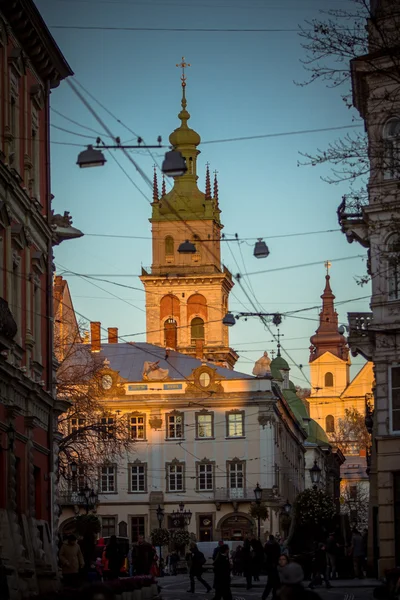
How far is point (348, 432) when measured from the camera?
18012 centimetres

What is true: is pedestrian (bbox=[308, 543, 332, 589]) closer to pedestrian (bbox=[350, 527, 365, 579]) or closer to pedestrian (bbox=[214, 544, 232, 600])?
pedestrian (bbox=[350, 527, 365, 579])

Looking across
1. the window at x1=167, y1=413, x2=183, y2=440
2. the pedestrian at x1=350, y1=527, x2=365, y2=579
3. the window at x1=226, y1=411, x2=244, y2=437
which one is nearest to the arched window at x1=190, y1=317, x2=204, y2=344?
the window at x1=167, y1=413, x2=183, y2=440

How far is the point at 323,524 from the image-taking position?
62.7 metres

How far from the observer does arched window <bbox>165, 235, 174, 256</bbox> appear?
443 feet

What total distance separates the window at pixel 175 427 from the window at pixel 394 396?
4875 centimetres

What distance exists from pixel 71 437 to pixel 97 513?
35.0 m

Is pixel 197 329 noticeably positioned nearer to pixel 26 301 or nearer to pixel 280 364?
pixel 280 364

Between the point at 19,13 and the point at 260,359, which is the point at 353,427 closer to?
the point at 260,359

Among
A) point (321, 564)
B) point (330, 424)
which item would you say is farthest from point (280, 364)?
point (321, 564)

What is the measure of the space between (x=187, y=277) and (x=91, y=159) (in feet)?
354

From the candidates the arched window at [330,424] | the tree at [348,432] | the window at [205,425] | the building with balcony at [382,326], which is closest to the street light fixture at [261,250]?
the building with balcony at [382,326]

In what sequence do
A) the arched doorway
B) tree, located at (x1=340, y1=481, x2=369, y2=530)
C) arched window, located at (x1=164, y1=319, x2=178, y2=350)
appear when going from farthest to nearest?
tree, located at (x1=340, y1=481, x2=369, y2=530), arched window, located at (x1=164, y1=319, x2=178, y2=350), the arched doorway

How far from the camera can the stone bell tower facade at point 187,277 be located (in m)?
131

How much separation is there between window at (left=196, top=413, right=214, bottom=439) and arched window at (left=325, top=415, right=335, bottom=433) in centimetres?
10617
